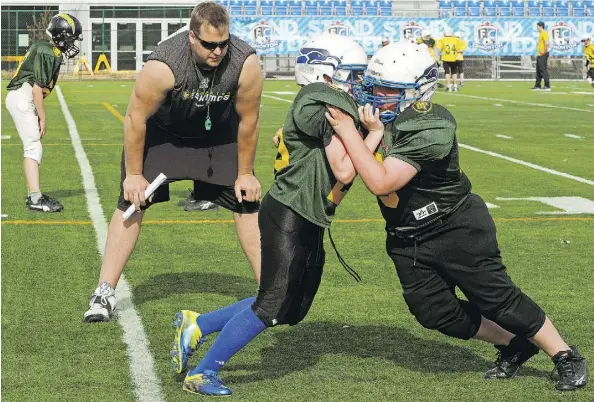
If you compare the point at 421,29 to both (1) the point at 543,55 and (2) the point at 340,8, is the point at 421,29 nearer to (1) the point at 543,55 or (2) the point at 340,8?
(2) the point at 340,8

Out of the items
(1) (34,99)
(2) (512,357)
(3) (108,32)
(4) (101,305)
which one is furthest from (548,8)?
(2) (512,357)

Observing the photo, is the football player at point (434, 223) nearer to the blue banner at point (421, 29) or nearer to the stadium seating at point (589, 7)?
the blue banner at point (421, 29)

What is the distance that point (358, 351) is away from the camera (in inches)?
249

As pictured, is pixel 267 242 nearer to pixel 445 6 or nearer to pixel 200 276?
→ pixel 200 276

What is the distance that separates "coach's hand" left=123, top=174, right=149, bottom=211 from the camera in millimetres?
6547

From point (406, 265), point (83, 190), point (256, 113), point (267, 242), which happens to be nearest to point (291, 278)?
point (267, 242)

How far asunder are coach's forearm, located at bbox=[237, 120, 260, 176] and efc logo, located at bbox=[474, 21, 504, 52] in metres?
41.2

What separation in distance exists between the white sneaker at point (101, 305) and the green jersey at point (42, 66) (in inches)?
174

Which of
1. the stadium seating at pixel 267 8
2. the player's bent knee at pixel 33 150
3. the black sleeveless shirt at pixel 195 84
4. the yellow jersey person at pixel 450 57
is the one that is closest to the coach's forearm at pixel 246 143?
the black sleeveless shirt at pixel 195 84

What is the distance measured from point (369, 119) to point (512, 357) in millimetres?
1350

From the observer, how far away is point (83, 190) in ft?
43.0

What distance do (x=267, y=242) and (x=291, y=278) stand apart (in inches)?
7.5

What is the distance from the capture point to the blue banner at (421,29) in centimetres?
4597

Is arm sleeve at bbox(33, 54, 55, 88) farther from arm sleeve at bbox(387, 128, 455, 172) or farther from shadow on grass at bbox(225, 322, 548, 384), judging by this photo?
arm sleeve at bbox(387, 128, 455, 172)
